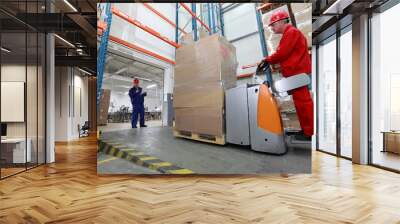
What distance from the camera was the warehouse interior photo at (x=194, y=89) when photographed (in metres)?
4.16

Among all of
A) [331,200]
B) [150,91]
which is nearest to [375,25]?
[331,200]

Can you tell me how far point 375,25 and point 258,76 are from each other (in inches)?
103

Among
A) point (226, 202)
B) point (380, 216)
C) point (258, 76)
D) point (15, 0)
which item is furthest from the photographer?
point (15, 0)

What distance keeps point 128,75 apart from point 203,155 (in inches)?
59.1

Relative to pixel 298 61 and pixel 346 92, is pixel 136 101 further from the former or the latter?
pixel 346 92

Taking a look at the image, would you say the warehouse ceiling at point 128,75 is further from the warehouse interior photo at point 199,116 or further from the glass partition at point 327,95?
the glass partition at point 327,95

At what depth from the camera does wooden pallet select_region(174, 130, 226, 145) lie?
4.21 metres

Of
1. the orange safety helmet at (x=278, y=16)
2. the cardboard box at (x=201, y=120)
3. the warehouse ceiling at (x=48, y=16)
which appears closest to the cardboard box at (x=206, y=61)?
the cardboard box at (x=201, y=120)

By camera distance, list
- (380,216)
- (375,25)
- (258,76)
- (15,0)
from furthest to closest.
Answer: (375,25) → (15,0) → (258,76) → (380,216)

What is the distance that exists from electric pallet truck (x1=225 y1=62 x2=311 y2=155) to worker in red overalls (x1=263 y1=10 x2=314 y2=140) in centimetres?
9

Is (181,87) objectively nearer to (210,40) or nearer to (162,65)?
(162,65)

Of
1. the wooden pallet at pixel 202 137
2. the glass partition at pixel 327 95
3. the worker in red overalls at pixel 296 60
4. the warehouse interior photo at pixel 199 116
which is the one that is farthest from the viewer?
the glass partition at pixel 327 95

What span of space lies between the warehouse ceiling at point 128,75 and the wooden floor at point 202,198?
49.6 inches

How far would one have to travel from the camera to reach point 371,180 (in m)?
4.16
